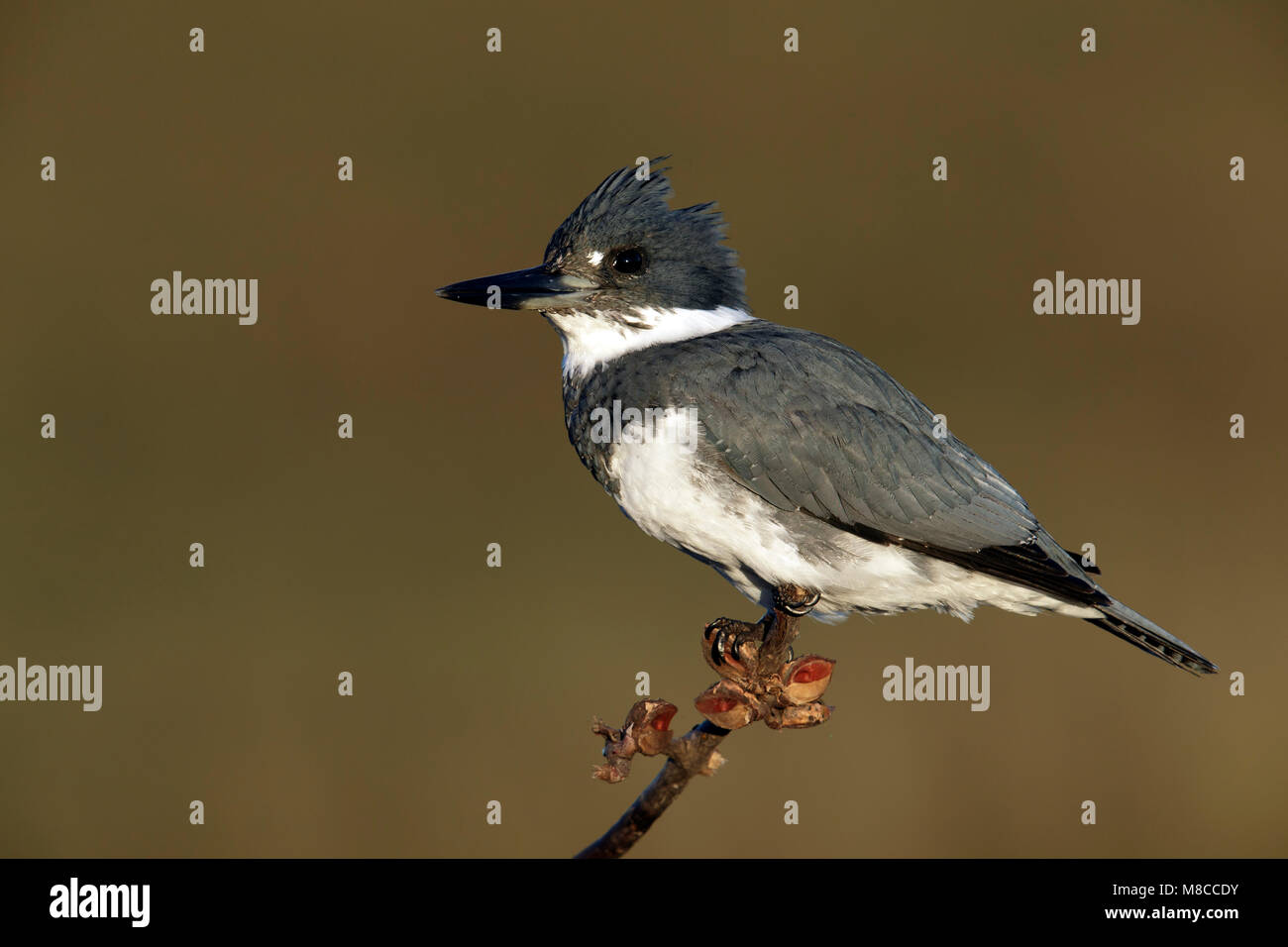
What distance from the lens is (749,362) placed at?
2887 millimetres

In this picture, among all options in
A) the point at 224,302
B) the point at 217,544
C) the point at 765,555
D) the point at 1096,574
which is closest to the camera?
the point at 765,555

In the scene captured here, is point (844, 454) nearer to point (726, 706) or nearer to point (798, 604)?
point (798, 604)

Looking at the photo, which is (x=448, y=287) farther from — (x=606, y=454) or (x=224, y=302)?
(x=224, y=302)

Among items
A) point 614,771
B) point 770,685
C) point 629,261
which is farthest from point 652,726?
point 629,261

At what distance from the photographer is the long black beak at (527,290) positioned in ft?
9.35

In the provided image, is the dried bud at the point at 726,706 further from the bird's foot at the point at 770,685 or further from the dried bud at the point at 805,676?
the dried bud at the point at 805,676

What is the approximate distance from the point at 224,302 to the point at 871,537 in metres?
5.33

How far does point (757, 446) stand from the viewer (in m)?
2.80

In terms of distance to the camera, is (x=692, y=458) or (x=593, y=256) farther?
(x=593, y=256)

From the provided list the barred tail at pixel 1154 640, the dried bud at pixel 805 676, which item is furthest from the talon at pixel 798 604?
the barred tail at pixel 1154 640

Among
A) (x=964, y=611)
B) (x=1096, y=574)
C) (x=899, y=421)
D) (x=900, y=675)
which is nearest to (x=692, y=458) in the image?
(x=899, y=421)

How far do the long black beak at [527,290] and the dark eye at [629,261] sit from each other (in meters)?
0.09

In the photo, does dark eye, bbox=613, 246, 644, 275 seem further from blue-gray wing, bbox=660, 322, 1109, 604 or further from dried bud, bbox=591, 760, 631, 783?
dried bud, bbox=591, 760, 631, 783

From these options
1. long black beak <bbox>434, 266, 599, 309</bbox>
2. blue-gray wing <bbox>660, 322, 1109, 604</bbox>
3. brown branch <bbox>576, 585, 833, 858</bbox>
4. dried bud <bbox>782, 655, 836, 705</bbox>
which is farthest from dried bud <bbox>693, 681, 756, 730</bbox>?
long black beak <bbox>434, 266, 599, 309</bbox>
